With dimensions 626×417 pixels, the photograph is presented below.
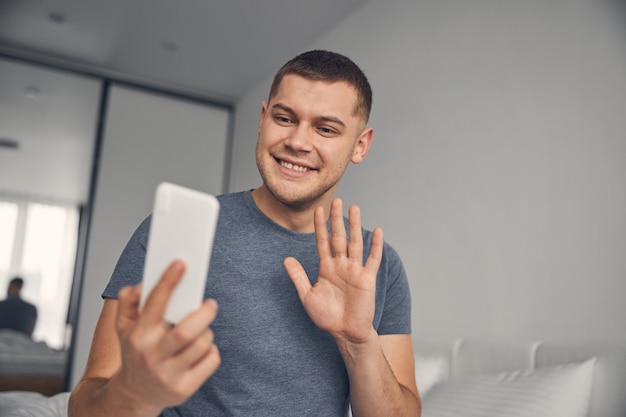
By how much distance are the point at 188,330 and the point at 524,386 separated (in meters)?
1.31

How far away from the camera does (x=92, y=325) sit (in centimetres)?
409

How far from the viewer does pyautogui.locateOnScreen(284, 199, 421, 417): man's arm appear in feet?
3.05

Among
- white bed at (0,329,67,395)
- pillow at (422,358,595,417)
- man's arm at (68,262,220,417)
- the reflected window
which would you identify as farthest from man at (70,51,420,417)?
the reflected window

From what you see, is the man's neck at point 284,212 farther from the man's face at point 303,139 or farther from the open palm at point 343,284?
the open palm at point 343,284

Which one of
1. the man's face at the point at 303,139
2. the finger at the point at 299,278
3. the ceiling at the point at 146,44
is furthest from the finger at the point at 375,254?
the ceiling at the point at 146,44

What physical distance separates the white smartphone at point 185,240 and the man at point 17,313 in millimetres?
6127

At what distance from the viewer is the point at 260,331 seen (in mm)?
1105

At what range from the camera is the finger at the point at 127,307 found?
61 centimetres

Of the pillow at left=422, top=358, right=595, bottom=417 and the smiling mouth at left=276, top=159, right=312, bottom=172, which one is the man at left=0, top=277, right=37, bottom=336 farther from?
the smiling mouth at left=276, top=159, right=312, bottom=172

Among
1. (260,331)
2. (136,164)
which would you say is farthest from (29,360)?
(260,331)

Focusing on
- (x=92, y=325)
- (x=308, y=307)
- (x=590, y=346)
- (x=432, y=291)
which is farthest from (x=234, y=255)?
(x=92, y=325)

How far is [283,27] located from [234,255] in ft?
9.33

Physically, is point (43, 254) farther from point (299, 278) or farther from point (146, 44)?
point (299, 278)

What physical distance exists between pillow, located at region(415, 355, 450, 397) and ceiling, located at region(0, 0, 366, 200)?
2.21 m
